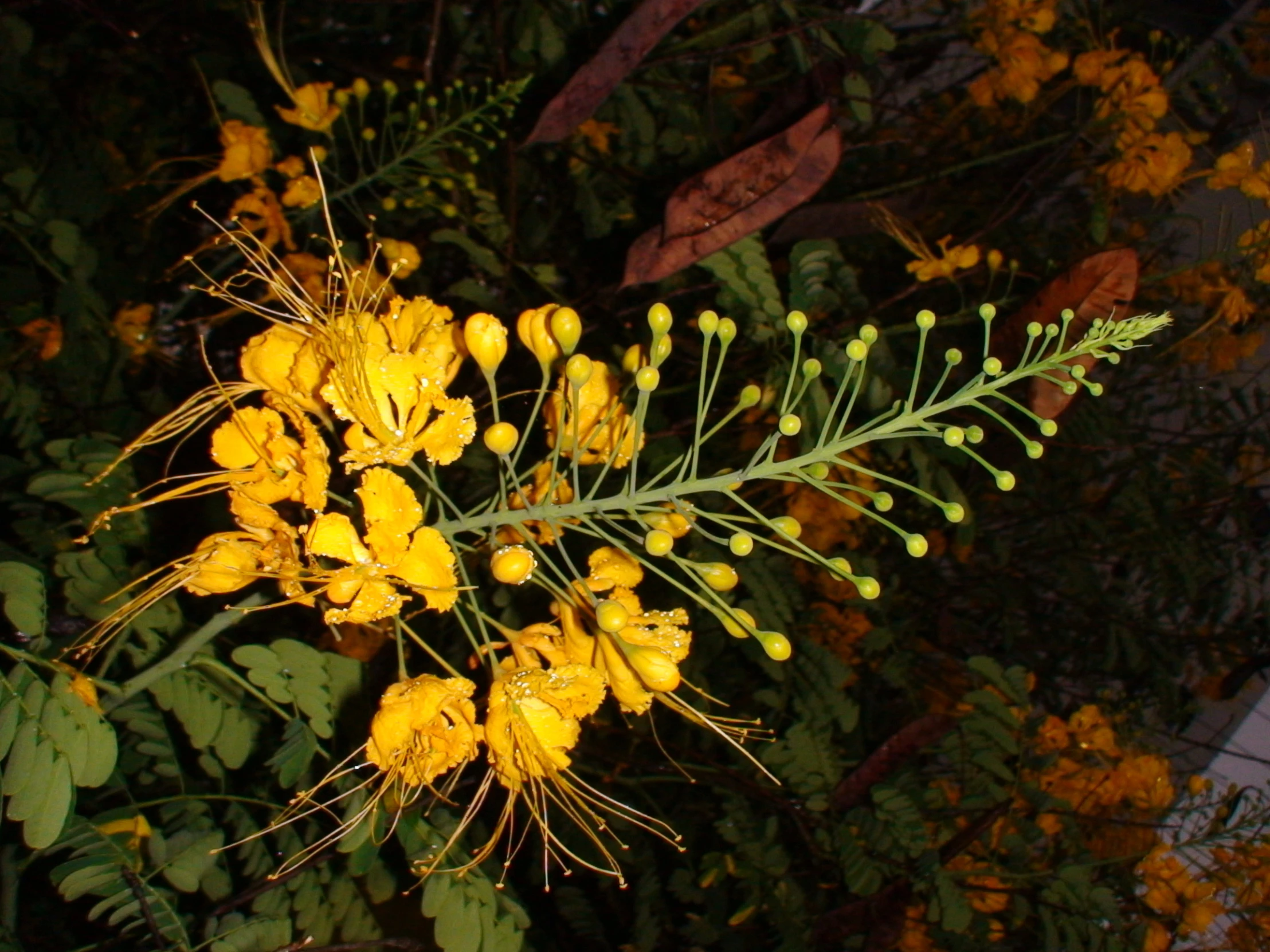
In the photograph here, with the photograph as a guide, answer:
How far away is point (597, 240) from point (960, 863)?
7.33ft

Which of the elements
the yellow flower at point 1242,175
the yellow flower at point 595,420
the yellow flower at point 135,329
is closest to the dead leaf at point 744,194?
the yellow flower at point 595,420

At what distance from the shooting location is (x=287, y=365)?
117 cm

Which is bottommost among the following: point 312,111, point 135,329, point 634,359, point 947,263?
point 947,263

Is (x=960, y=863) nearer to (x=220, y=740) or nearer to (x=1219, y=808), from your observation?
(x=1219, y=808)

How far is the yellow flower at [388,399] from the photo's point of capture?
106cm

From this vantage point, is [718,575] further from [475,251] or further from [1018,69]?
[1018,69]

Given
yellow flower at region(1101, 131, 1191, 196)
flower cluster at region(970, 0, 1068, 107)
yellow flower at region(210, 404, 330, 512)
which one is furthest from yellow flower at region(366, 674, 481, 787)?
flower cluster at region(970, 0, 1068, 107)

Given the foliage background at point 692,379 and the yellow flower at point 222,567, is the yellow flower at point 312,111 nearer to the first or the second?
the foliage background at point 692,379

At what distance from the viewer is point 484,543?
1.19 meters

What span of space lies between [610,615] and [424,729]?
0.95 feet

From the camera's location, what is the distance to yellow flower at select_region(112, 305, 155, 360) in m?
2.20

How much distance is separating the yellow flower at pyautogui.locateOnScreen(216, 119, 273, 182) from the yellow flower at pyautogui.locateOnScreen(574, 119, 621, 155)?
958 millimetres

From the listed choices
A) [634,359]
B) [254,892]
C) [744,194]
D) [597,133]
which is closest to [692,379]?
[744,194]

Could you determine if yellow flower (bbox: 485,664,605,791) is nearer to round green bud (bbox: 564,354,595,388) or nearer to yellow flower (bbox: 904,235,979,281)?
round green bud (bbox: 564,354,595,388)
